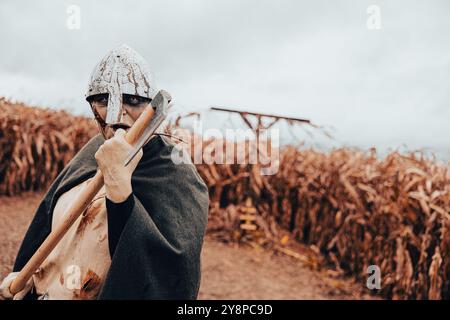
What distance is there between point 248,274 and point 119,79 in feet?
12.2

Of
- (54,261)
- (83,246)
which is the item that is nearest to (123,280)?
(83,246)

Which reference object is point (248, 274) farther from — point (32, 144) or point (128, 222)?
point (128, 222)

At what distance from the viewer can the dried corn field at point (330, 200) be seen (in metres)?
4.93

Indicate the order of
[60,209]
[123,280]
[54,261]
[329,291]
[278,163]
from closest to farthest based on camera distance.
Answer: [123,280]
[54,261]
[60,209]
[329,291]
[278,163]

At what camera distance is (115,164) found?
1.63m

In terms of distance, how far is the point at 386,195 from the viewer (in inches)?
206

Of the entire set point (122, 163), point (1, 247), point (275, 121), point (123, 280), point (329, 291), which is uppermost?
point (275, 121)

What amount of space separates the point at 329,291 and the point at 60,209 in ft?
12.0

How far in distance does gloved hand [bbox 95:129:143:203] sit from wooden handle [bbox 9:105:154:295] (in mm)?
39

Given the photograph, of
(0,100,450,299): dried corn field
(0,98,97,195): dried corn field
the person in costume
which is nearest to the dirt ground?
(0,100,450,299): dried corn field

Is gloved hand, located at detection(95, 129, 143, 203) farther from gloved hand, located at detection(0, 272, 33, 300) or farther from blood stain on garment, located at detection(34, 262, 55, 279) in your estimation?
gloved hand, located at detection(0, 272, 33, 300)

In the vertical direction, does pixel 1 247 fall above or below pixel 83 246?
below
